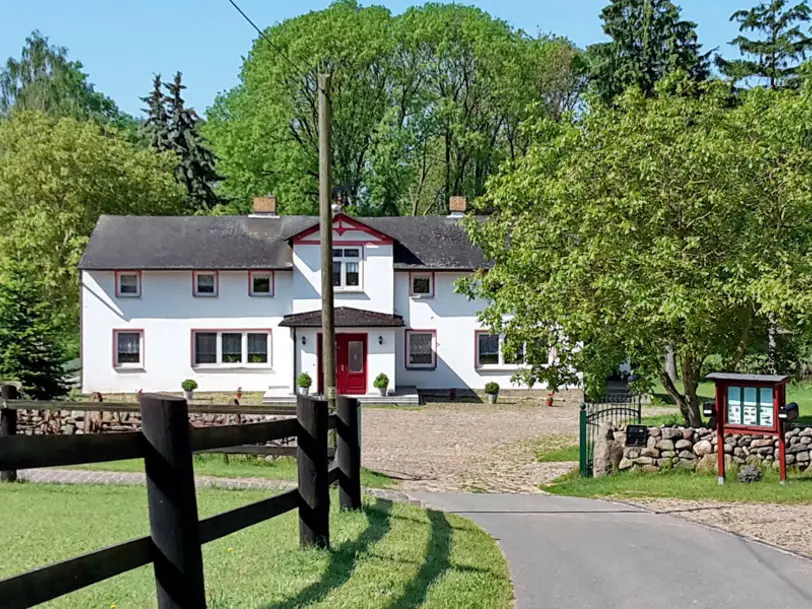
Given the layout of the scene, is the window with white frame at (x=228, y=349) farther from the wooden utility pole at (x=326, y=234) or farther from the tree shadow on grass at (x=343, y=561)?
the tree shadow on grass at (x=343, y=561)

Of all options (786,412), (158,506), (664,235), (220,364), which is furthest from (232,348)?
(158,506)

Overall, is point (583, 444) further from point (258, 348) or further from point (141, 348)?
point (141, 348)

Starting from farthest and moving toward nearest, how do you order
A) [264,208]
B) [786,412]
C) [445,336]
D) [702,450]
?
[264,208], [445,336], [702,450], [786,412]

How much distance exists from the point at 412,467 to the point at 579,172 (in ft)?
22.3

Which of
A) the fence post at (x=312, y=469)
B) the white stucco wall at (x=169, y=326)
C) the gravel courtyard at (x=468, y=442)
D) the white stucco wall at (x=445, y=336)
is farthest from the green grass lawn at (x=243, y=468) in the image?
the white stucco wall at (x=445, y=336)

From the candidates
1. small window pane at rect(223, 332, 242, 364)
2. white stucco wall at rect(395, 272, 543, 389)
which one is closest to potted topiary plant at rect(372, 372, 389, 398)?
white stucco wall at rect(395, 272, 543, 389)

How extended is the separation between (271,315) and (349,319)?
3.42m

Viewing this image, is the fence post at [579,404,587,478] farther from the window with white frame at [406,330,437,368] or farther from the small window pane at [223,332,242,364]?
the small window pane at [223,332,242,364]

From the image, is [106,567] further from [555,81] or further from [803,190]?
[555,81]

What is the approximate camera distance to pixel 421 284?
35.1 meters

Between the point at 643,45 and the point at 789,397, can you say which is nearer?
the point at 789,397

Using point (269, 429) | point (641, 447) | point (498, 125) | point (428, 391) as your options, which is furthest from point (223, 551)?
point (498, 125)

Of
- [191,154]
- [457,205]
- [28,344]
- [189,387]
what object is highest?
[191,154]

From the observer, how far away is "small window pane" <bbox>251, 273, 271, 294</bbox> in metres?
34.5
